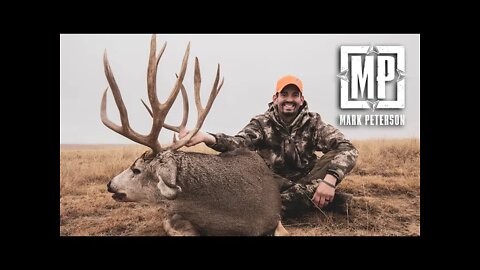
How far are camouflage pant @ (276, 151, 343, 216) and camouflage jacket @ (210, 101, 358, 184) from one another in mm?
118

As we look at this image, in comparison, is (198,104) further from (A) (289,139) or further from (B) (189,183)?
(A) (289,139)

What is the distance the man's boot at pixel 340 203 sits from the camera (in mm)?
4648

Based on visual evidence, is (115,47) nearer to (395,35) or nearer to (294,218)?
(294,218)

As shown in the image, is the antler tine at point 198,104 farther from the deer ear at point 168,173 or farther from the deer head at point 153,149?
the deer ear at point 168,173

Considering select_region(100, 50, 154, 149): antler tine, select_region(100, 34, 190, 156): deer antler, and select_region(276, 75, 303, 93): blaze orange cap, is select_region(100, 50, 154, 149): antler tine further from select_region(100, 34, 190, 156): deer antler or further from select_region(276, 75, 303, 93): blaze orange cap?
select_region(276, 75, 303, 93): blaze orange cap

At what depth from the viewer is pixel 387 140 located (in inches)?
184

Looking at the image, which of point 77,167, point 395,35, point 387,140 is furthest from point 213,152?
point 395,35

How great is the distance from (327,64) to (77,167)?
2632mm

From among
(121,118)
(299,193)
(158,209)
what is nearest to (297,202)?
(299,193)

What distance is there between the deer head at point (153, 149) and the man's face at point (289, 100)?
758mm

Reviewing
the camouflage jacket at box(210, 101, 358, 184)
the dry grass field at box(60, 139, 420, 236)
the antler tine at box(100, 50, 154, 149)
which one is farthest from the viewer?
the camouflage jacket at box(210, 101, 358, 184)

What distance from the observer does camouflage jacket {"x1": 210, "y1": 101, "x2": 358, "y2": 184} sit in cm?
474

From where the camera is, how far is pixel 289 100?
4707mm

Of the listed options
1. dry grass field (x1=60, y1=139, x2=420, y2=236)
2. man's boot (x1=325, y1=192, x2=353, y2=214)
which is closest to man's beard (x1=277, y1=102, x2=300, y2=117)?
dry grass field (x1=60, y1=139, x2=420, y2=236)
